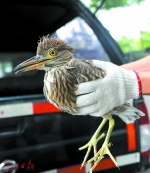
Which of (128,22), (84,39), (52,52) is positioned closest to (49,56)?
(52,52)

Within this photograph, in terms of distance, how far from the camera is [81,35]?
1141mm

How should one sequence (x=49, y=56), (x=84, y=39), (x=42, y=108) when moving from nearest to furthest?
(x=49, y=56) → (x=42, y=108) → (x=84, y=39)

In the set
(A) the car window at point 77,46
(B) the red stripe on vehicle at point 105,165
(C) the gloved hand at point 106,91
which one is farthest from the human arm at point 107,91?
(B) the red stripe on vehicle at point 105,165

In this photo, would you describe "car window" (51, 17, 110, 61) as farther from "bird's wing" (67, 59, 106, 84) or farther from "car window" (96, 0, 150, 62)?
"bird's wing" (67, 59, 106, 84)

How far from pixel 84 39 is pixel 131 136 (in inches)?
16.0

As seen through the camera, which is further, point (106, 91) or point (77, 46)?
point (77, 46)

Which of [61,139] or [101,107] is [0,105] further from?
[101,107]

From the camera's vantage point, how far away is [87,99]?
0.63m

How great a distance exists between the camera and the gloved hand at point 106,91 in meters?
0.64

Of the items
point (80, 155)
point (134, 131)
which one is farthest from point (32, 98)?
point (134, 131)

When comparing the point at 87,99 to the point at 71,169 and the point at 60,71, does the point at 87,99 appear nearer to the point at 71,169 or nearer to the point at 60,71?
the point at 60,71

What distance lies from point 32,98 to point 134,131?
417 mm

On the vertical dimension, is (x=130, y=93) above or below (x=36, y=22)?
below

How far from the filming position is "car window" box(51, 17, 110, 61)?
3.59ft
